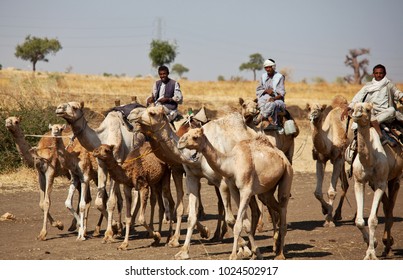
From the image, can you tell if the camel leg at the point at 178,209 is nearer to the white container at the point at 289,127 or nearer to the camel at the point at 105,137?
Result: the camel at the point at 105,137

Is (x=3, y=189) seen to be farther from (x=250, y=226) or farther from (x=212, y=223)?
(x=250, y=226)

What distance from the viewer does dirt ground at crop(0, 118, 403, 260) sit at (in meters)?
12.0

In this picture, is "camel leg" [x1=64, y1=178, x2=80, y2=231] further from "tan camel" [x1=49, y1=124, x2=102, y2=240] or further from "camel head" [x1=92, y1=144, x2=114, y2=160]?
"camel head" [x1=92, y1=144, x2=114, y2=160]

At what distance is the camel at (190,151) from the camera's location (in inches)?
458

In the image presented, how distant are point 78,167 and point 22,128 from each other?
7758mm

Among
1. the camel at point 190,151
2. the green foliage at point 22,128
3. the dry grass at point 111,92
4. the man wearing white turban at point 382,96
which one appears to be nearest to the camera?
the camel at point 190,151

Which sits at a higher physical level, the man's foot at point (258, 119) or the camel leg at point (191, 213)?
the man's foot at point (258, 119)

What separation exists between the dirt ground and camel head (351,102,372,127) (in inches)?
78.4

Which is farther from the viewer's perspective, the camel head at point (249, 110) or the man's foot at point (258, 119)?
the man's foot at point (258, 119)

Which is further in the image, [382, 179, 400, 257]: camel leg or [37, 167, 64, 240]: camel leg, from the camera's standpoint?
[37, 167, 64, 240]: camel leg

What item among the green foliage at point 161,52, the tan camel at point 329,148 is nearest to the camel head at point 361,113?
the tan camel at point 329,148

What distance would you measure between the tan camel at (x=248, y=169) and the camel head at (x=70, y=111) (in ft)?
10.8

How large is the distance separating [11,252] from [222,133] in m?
3.66

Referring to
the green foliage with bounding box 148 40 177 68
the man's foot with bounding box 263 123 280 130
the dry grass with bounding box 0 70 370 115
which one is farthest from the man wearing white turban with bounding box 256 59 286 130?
the green foliage with bounding box 148 40 177 68
